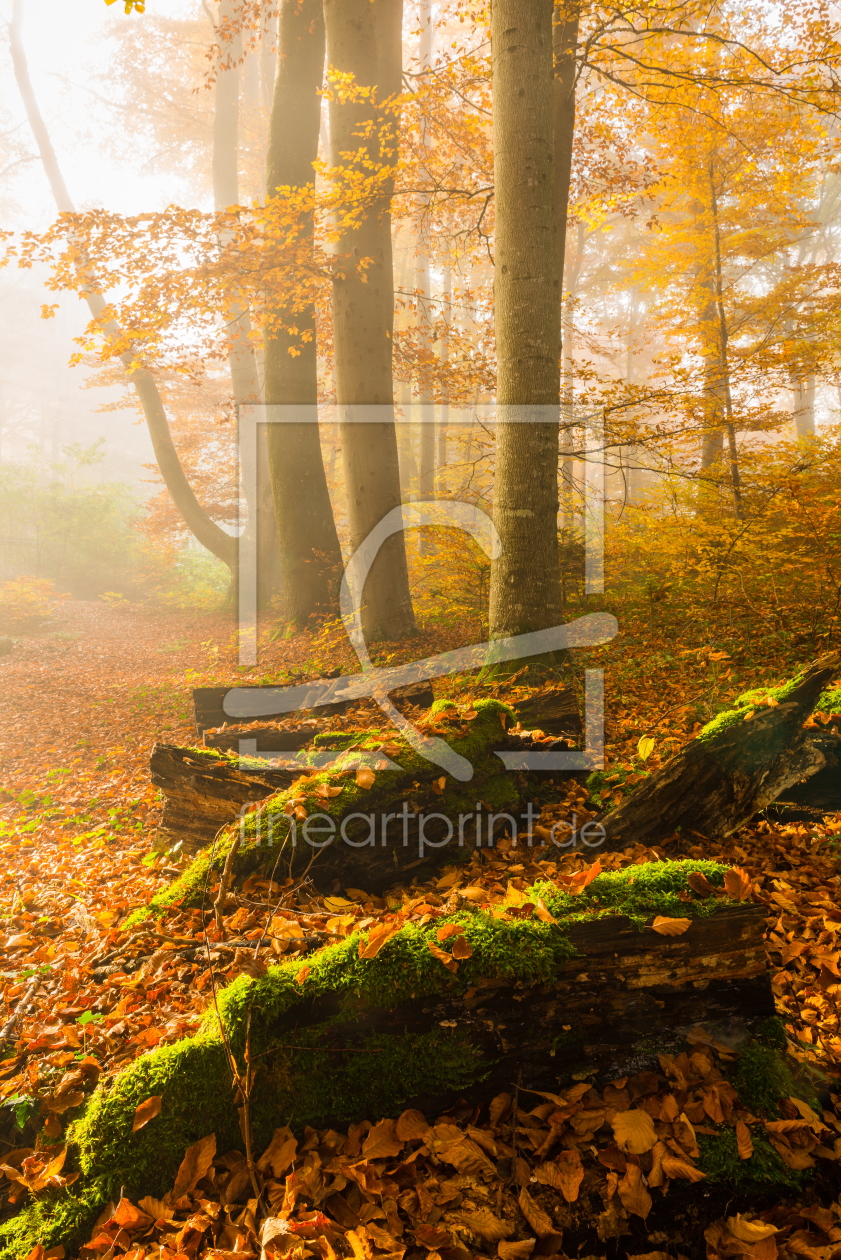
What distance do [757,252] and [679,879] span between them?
11990 mm

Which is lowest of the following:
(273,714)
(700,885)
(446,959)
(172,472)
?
(273,714)

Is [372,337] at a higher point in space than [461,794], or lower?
higher

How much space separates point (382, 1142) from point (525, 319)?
17.4ft

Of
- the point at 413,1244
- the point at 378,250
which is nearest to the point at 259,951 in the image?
the point at 413,1244

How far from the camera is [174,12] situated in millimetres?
18984

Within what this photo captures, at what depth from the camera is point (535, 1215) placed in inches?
64.7

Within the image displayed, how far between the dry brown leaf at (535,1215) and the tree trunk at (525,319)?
13.0 feet

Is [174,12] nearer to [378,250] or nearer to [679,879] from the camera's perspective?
[378,250]

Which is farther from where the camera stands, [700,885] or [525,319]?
[525,319]

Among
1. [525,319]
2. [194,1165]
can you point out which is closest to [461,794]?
[194,1165]

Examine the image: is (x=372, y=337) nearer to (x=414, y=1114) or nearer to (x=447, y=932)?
(x=447, y=932)

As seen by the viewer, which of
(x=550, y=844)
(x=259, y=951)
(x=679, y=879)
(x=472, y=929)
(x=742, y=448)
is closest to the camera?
(x=472, y=929)

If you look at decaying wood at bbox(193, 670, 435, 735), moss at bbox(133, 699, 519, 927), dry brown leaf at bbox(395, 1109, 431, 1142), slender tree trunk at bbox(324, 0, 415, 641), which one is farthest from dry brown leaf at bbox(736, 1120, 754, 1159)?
slender tree trunk at bbox(324, 0, 415, 641)

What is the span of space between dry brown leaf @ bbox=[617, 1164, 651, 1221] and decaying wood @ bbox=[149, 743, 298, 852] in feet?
8.55
